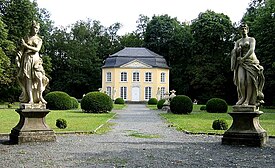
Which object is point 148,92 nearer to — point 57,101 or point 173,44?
point 173,44

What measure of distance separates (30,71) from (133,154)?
157 inches

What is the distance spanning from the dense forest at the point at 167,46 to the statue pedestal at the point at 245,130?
2914 cm

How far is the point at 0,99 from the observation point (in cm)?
4325

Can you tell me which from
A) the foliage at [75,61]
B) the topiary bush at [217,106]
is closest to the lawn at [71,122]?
the topiary bush at [217,106]

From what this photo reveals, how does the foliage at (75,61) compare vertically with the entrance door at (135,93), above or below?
above

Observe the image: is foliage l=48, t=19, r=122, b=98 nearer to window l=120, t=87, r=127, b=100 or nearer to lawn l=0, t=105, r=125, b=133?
window l=120, t=87, r=127, b=100

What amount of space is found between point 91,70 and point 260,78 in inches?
2091

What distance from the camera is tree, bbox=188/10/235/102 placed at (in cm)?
5259

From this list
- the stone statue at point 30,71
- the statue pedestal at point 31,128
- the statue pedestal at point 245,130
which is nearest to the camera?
the statue pedestal at point 245,130

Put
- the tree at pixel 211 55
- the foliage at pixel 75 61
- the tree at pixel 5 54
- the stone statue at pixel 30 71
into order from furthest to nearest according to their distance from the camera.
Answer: the foliage at pixel 75 61 → the tree at pixel 211 55 → the tree at pixel 5 54 → the stone statue at pixel 30 71

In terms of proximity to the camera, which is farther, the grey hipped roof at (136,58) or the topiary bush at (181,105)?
the grey hipped roof at (136,58)

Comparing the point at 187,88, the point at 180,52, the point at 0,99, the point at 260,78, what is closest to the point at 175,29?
the point at 180,52

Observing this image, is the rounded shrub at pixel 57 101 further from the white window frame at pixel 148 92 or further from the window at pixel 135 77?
the white window frame at pixel 148 92

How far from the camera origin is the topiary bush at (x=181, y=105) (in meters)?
27.6
